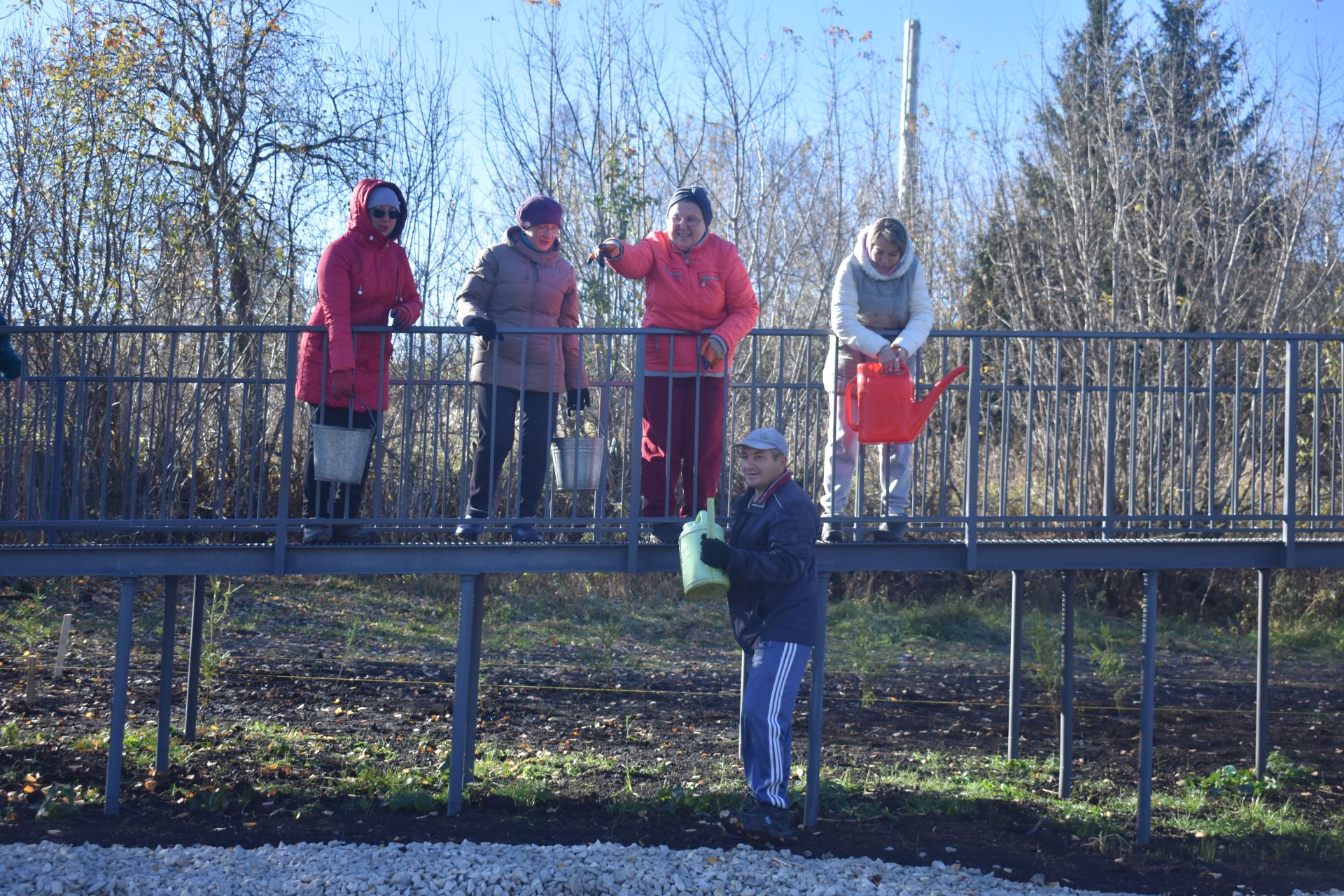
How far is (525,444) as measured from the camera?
19.0ft

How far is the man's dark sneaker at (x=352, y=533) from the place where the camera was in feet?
19.0

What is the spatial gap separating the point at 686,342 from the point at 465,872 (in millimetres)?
2687

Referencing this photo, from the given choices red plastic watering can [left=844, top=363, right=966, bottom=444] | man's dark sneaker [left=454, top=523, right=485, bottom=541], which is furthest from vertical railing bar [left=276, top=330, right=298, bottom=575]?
red plastic watering can [left=844, top=363, right=966, bottom=444]

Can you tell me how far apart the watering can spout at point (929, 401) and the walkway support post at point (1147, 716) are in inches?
57.3

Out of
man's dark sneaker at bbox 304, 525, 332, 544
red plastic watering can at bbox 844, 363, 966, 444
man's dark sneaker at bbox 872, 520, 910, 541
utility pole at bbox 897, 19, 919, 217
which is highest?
utility pole at bbox 897, 19, 919, 217

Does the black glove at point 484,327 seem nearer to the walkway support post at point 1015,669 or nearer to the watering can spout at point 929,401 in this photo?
the watering can spout at point 929,401

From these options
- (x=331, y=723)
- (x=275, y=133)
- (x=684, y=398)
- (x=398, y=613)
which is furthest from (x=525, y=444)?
(x=275, y=133)

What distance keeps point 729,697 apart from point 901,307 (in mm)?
4005

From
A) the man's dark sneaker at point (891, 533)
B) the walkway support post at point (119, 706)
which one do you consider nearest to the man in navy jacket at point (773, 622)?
the man's dark sneaker at point (891, 533)

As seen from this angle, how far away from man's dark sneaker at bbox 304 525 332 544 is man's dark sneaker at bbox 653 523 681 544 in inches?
64.1

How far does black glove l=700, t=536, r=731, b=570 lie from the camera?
16.4 feet

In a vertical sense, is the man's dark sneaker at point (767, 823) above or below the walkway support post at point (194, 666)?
below

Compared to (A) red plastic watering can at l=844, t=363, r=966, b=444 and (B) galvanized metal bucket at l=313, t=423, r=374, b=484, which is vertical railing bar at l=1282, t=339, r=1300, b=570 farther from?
(B) galvanized metal bucket at l=313, t=423, r=374, b=484

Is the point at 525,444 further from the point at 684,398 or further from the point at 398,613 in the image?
the point at 398,613
